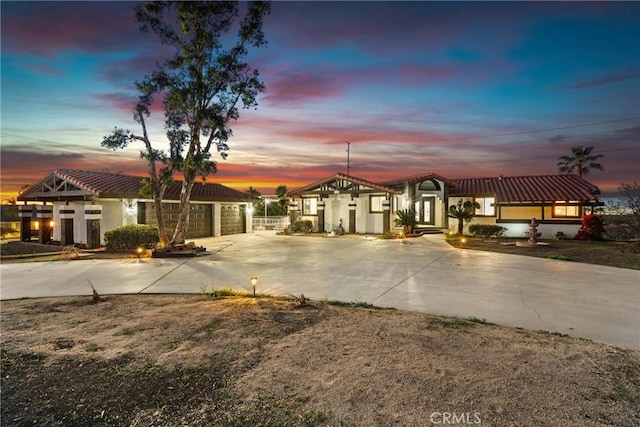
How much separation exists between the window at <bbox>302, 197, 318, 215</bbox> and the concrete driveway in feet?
43.8

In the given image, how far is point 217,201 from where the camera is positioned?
23.0 m

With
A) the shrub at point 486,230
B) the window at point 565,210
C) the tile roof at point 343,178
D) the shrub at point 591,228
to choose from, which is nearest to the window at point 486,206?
the shrub at point 486,230

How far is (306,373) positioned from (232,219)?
21978 mm

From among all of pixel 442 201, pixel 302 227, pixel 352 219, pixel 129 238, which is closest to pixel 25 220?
pixel 129 238

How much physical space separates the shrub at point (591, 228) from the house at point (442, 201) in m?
1.08

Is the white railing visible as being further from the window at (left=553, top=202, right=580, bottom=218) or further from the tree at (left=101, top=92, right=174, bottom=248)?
the window at (left=553, top=202, right=580, bottom=218)

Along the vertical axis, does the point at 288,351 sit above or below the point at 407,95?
below

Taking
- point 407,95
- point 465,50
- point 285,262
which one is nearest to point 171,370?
point 285,262

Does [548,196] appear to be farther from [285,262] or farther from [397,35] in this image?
[285,262]

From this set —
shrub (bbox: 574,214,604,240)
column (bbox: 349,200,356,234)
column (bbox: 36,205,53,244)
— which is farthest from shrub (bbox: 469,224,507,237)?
column (bbox: 36,205,53,244)

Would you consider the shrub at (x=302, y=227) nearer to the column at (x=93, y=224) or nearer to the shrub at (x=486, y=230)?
the shrub at (x=486, y=230)

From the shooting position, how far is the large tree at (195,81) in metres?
13.9

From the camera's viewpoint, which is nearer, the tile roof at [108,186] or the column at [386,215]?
the tile roof at [108,186]

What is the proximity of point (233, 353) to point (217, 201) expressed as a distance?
19.6 meters
